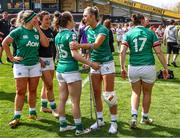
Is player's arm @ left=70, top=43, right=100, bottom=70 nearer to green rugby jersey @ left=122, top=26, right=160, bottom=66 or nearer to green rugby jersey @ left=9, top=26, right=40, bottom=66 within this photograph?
green rugby jersey @ left=122, top=26, right=160, bottom=66

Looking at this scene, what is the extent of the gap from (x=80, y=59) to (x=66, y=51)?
0.32 metres

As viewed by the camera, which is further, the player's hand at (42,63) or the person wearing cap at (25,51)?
the player's hand at (42,63)

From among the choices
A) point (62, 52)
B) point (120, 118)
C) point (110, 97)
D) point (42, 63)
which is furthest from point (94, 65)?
point (120, 118)

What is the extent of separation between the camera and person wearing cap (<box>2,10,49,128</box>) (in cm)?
695

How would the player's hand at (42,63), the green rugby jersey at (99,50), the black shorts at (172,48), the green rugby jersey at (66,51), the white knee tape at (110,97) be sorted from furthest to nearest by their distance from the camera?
the black shorts at (172,48)
the player's hand at (42,63)
the white knee tape at (110,97)
the green rugby jersey at (99,50)
the green rugby jersey at (66,51)

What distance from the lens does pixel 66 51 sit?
643 centimetres

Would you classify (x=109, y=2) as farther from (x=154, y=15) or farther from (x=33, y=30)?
(x=33, y=30)

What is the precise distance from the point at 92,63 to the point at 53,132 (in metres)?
1.48

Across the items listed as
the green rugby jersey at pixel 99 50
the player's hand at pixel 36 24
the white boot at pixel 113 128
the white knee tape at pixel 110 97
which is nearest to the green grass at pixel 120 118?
the white boot at pixel 113 128

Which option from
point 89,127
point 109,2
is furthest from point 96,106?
point 109,2

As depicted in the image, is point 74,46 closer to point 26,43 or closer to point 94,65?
point 94,65

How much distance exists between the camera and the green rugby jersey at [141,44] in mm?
6913

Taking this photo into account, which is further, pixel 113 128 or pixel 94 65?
pixel 113 128

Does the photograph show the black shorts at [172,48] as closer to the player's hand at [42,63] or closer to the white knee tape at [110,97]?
the player's hand at [42,63]
